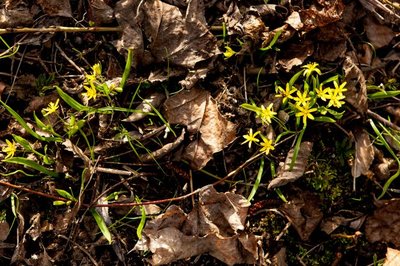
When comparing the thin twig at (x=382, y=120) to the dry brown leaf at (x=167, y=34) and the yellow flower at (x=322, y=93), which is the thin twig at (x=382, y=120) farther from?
the dry brown leaf at (x=167, y=34)

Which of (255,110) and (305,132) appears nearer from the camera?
(255,110)

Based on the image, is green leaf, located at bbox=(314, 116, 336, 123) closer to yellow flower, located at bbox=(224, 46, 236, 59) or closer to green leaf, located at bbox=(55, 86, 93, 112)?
yellow flower, located at bbox=(224, 46, 236, 59)

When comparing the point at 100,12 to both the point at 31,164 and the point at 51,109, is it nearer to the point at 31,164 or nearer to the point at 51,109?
the point at 51,109

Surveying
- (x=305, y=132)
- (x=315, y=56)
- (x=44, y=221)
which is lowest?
(x=44, y=221)

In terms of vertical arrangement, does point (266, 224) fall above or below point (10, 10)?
below

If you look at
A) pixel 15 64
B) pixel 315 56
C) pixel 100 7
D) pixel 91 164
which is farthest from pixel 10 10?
pixel 315 56

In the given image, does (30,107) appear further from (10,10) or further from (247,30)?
(247,30)

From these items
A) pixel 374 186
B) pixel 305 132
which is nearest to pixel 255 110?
pixel 305 132
